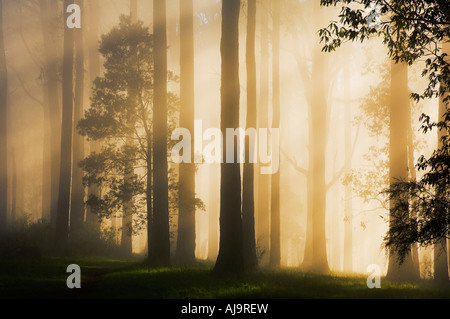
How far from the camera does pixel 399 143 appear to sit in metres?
18.1

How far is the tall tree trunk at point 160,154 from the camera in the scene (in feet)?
59.2

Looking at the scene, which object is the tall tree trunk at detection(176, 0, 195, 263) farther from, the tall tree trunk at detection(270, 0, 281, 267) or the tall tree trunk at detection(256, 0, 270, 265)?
the tall tree trunk at detection(256, 0, 270, 265)

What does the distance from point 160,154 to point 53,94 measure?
58.1 feet

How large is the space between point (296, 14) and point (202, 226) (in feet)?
146

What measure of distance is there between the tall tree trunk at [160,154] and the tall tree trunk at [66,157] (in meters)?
7.86

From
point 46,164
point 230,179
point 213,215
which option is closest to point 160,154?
point 230,179

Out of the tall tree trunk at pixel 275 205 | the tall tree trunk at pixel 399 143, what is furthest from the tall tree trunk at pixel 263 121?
the tall tree trunk at pixel 399 143

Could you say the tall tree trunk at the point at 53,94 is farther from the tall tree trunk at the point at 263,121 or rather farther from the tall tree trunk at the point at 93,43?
the tall tree trunk at the point at 263,121

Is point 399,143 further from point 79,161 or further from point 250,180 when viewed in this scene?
point 79,161

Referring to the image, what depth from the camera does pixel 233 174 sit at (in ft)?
50.2

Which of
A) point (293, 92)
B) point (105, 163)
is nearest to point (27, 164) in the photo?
point (293, 92)
